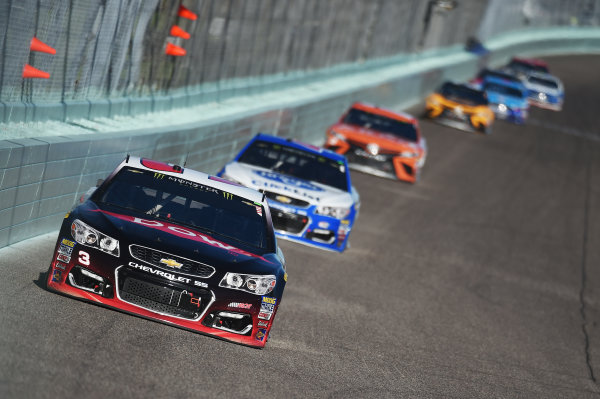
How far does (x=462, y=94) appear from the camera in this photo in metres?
29.2

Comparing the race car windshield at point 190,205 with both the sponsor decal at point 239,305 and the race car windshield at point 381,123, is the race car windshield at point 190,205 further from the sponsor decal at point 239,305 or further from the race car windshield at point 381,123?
the race car windshield at point 381,123

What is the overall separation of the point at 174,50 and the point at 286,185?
4587mm

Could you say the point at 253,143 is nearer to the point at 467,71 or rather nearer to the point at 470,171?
the point at 470,171

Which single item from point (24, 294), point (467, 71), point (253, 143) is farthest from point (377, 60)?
point (24, 294)

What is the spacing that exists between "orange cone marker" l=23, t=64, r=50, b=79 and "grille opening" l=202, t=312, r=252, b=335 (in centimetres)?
498

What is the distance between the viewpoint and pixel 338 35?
28.7 m

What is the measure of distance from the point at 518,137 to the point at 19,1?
23761 mm

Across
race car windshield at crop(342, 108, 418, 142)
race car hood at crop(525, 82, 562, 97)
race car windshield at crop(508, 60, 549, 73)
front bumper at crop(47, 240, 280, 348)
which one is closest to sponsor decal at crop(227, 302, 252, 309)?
front bumper at crop(47, 240, 280, 348)

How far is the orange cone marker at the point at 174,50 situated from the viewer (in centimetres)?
1614

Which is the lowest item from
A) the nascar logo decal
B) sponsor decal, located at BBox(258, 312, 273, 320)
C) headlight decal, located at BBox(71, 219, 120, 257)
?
the nascar logo decal

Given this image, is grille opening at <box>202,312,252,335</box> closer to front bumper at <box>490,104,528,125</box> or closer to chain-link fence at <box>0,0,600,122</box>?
chain-link fence at <box>0,0,600,122</box>

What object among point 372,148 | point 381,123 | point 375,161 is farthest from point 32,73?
point 381,123

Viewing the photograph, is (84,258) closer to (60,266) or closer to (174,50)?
(60,266)

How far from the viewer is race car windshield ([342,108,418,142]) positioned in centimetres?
1975
